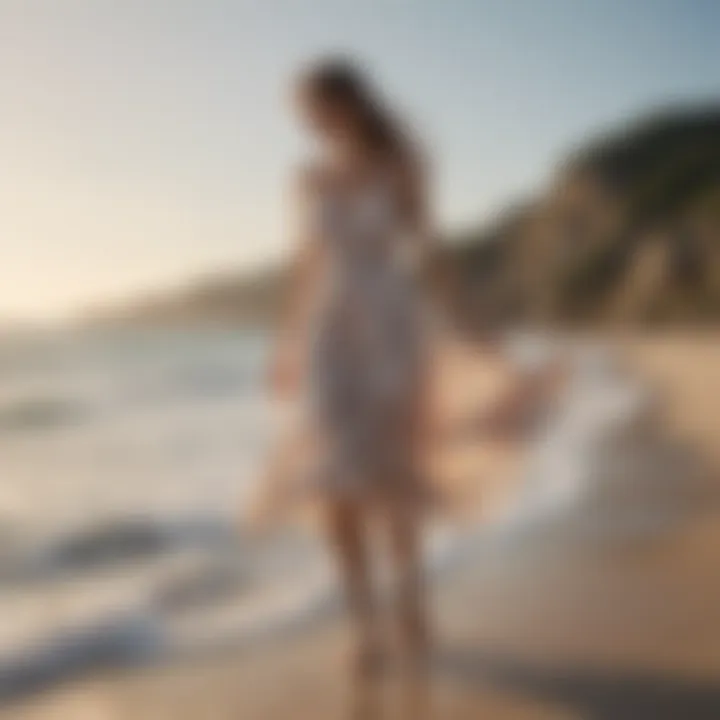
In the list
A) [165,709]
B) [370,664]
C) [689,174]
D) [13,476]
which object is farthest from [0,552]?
[689,174]

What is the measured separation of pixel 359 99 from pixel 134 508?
0.45 meters

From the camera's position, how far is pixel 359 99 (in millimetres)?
1114

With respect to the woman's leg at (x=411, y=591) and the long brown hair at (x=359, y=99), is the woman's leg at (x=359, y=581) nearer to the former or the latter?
the woman's leg at (x=411, y=591)

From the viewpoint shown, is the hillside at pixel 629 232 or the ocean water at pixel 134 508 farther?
the hillside at pixel 629 232

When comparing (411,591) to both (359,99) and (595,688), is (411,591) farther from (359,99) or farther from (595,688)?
(359,99)

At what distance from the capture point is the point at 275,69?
1141mm

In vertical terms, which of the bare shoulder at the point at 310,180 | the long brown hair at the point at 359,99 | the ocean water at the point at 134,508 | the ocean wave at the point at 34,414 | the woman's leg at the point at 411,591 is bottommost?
the woman's leg at the point at 411,591

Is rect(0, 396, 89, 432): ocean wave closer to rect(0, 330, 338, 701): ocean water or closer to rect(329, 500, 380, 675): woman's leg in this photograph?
rect(0, 330, 338, 701): ocean water

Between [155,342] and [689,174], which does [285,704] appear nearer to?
[155,342]

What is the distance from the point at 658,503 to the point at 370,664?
0.35 meters

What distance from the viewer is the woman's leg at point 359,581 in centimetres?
113

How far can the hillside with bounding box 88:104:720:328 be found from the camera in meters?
1.16

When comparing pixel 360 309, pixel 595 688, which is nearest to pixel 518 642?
pixel 595 688

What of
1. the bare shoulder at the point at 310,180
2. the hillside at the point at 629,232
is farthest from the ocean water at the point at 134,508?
the hillside at the point at 629,232
